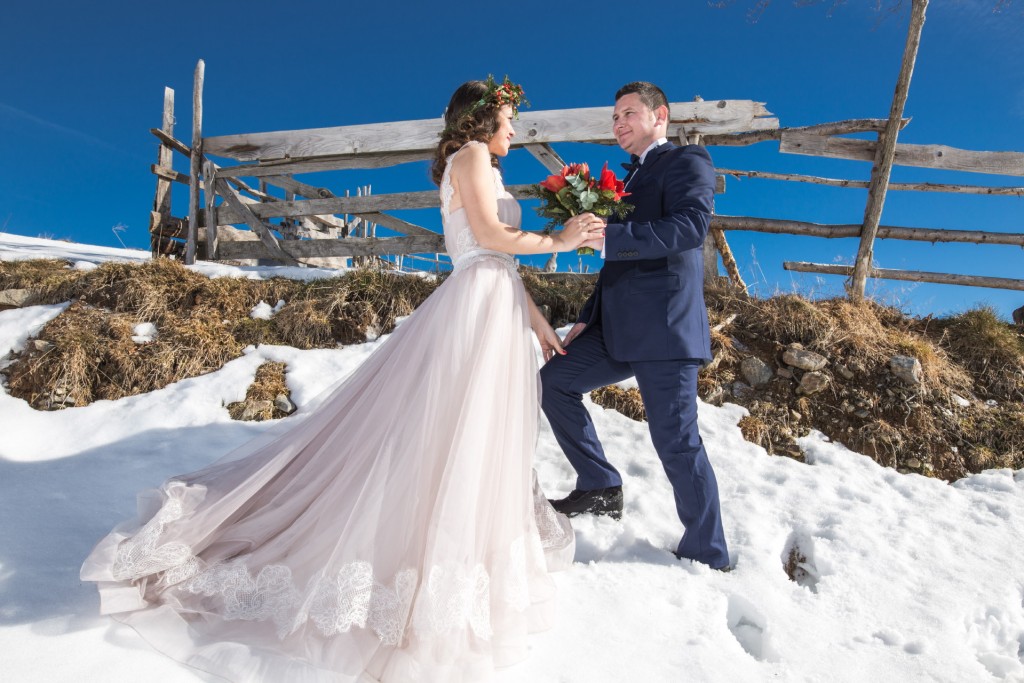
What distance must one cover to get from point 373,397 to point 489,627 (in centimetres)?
109

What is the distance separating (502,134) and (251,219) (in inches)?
263

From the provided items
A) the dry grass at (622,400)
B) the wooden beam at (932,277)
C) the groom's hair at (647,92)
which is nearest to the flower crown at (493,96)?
the groom's hair at (647,92)

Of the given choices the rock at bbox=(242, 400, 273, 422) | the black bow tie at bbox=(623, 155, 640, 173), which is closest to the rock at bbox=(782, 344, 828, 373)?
the black bow tie at bbox=(623, 155, 640, 173)

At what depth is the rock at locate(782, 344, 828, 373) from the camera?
4844mm

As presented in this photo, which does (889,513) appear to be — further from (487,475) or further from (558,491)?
(487,475)

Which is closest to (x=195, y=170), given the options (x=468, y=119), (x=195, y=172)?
(x=195, y=172)

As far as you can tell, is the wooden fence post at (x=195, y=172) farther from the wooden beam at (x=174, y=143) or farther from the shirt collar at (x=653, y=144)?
the shirt collar at (x=653, y=144)

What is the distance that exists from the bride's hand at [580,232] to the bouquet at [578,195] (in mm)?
52

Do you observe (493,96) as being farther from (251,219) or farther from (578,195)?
(251,219)

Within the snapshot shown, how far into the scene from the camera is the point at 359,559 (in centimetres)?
202

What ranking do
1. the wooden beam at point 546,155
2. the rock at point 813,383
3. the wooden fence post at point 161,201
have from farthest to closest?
the wooden fence post at point 161,201, the wooden beam at point 546,155, the rock at point 813,383

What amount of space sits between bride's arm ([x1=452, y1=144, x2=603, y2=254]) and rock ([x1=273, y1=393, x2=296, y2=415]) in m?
2.68

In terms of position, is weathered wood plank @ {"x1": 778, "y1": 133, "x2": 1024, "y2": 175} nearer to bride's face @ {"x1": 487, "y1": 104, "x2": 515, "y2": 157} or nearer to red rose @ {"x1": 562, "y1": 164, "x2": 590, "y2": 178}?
red rose @ {"x1": 562, "y1": 164, "x2": 590, "y2": 178}

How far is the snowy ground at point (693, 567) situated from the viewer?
2031 millimetres
